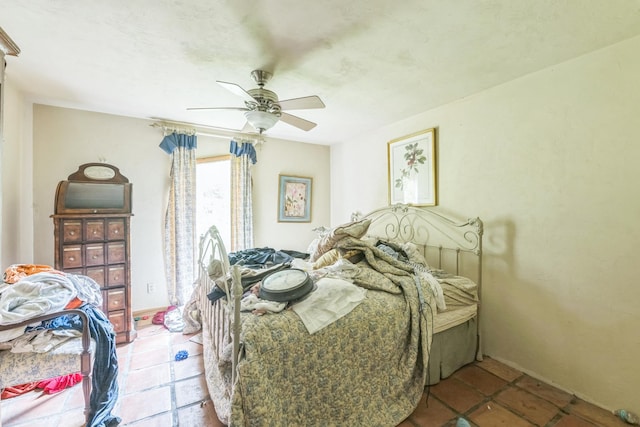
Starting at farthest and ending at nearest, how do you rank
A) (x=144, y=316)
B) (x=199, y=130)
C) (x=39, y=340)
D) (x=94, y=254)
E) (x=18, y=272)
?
(x=199, y=130) → (x=144, y=316) → (x=94, y=254) → (x=18, y=272) → (x=39, y=340)

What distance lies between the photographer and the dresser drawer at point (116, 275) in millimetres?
2676

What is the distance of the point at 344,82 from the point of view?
2414 millimetres

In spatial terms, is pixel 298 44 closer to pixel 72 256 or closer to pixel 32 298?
pixel 32 298

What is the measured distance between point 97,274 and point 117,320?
506 mm

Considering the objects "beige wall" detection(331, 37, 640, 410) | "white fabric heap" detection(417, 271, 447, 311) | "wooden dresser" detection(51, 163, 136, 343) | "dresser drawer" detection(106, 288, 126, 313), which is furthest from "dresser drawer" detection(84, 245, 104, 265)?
"beige wall" detection(331, 37, 640, 410)

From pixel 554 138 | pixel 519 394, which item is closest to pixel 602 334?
pixel 519 394

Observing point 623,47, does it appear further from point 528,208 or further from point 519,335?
point 519,335

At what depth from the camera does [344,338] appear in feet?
5.32

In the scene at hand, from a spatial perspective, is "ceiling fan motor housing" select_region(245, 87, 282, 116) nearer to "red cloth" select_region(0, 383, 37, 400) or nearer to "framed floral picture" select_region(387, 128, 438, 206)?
"framed floral picture" select_region(387, 128, 438, 206)

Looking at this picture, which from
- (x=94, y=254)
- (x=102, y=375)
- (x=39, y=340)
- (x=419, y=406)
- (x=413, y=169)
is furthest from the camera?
(x=413, y=169)

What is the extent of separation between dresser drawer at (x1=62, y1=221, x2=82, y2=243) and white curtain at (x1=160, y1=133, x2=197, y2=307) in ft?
2.97

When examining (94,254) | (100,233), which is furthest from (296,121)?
(94,254)

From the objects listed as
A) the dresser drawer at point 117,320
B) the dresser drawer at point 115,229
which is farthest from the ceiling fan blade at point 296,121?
the dresser drawer at point 117,320

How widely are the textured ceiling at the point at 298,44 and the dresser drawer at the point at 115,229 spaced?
1.27m
